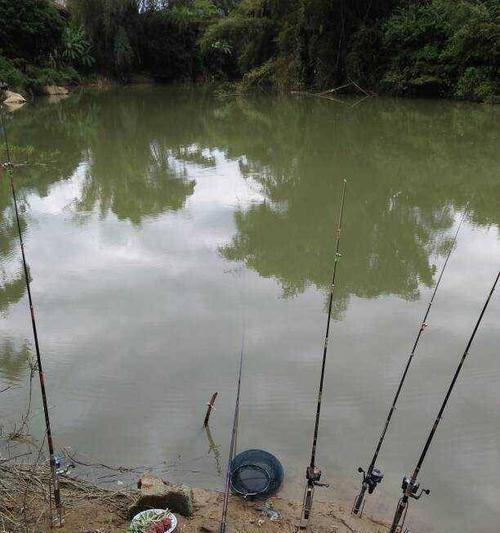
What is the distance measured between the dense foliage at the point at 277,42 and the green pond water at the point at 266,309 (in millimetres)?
8345

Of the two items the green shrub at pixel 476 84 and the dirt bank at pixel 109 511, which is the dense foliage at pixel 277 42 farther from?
the dirt bank at pixel 109 511

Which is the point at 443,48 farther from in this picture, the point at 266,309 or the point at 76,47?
the point at 266,309

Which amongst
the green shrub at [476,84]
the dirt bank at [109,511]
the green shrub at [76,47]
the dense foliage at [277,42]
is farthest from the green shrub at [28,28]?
the dirt bank at [109,511]

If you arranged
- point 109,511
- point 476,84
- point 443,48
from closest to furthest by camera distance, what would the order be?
point 109,511 → point 476,84 → point 443,48

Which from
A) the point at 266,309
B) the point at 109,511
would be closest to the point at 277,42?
the point at 266,309

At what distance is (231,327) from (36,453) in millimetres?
1736

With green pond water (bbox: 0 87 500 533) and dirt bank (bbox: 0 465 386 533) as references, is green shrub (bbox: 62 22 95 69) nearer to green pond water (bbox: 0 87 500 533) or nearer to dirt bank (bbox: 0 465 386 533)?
green pond water (bbox: 0 87 500 533)

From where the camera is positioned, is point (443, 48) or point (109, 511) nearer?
point (109, 511)

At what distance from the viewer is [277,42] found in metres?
22.6

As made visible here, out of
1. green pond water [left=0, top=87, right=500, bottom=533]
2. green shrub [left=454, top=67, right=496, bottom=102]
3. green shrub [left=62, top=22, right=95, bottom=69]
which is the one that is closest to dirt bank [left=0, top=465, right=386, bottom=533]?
green pond water [left=0, top=87, right=500, bottom=533]

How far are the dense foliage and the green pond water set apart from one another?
834 centimetres

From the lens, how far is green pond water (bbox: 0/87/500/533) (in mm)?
2885

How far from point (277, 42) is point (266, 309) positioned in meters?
20.7

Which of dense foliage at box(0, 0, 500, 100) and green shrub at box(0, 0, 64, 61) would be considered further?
green shrub at box(0, 0, 64, 61)
